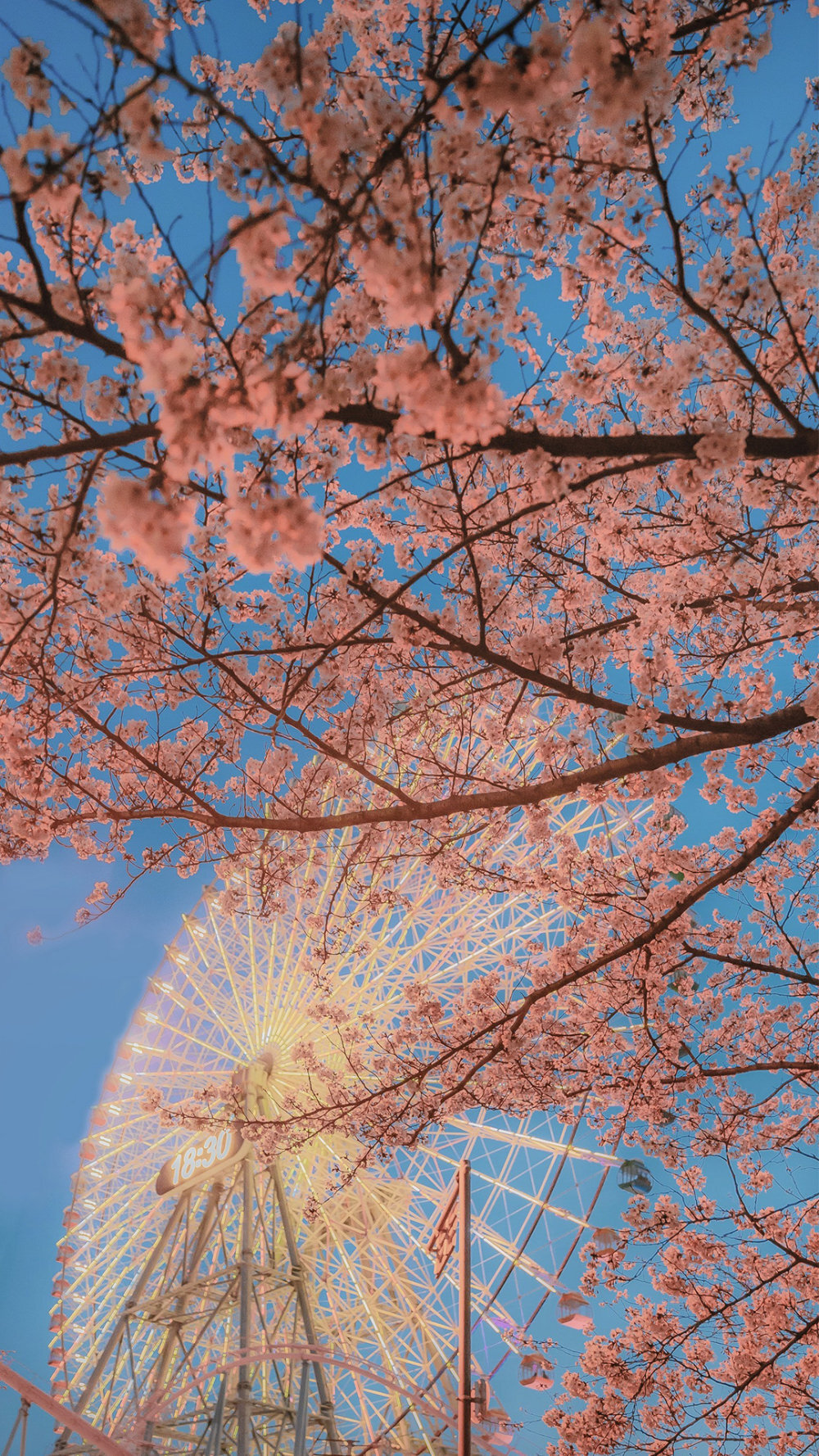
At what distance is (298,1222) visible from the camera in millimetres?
13953

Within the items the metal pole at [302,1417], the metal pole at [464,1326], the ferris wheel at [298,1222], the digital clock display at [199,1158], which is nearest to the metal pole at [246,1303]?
the ferris wheel at [298,1222]

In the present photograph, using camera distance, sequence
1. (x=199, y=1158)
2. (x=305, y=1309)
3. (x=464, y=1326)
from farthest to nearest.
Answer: (x=199, y=1158) < (x=305, y=1309) < (x=464, y=1326)

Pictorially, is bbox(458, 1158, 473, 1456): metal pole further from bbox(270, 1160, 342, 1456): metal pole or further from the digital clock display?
the digital clock display

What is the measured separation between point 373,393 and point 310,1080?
12.2m

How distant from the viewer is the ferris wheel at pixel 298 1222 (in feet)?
36.9

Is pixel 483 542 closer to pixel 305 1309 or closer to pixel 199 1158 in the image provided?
pixel 305 1309

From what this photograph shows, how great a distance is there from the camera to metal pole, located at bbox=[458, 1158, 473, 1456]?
4.11 m

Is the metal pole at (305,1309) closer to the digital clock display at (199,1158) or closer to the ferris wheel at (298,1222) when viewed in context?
the ferris wheel at (298,1222)

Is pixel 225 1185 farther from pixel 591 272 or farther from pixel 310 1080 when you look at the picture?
pixel 591 272

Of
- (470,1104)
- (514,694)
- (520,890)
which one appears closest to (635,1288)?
(470,1104)

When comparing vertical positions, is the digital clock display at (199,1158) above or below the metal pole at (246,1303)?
above

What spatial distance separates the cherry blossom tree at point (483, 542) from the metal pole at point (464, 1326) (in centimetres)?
72

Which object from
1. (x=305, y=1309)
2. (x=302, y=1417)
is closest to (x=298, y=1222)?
(x=305, y=1309)

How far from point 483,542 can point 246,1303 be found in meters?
Result: 10.2
